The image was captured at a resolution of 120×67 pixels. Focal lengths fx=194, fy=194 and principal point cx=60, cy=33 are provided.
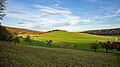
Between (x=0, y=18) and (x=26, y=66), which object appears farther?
(x=0, y=18)

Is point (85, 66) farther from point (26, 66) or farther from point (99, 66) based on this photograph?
point (26, 66)

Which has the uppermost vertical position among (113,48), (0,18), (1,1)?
(1,1)

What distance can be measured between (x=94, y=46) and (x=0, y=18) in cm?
10178

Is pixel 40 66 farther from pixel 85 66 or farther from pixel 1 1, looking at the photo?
pixel 1 1

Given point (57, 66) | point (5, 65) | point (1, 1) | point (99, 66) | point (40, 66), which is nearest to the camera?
point (5, 65)

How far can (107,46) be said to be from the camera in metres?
132

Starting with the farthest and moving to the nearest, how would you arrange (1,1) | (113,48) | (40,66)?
1. (113,48)
2. (1,1)
3. (40,66)

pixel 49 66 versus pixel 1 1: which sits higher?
pixel 1 1

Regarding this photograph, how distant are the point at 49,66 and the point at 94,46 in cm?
10379

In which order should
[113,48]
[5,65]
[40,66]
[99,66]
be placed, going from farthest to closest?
[113,48]
[99,66]
[40,66]
[5,65]

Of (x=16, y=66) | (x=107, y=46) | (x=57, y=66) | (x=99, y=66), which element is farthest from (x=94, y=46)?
(x=16, y=66)

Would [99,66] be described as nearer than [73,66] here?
No

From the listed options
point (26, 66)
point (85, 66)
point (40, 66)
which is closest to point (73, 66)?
point (85, 66)

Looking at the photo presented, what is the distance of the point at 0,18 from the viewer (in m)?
39.4
